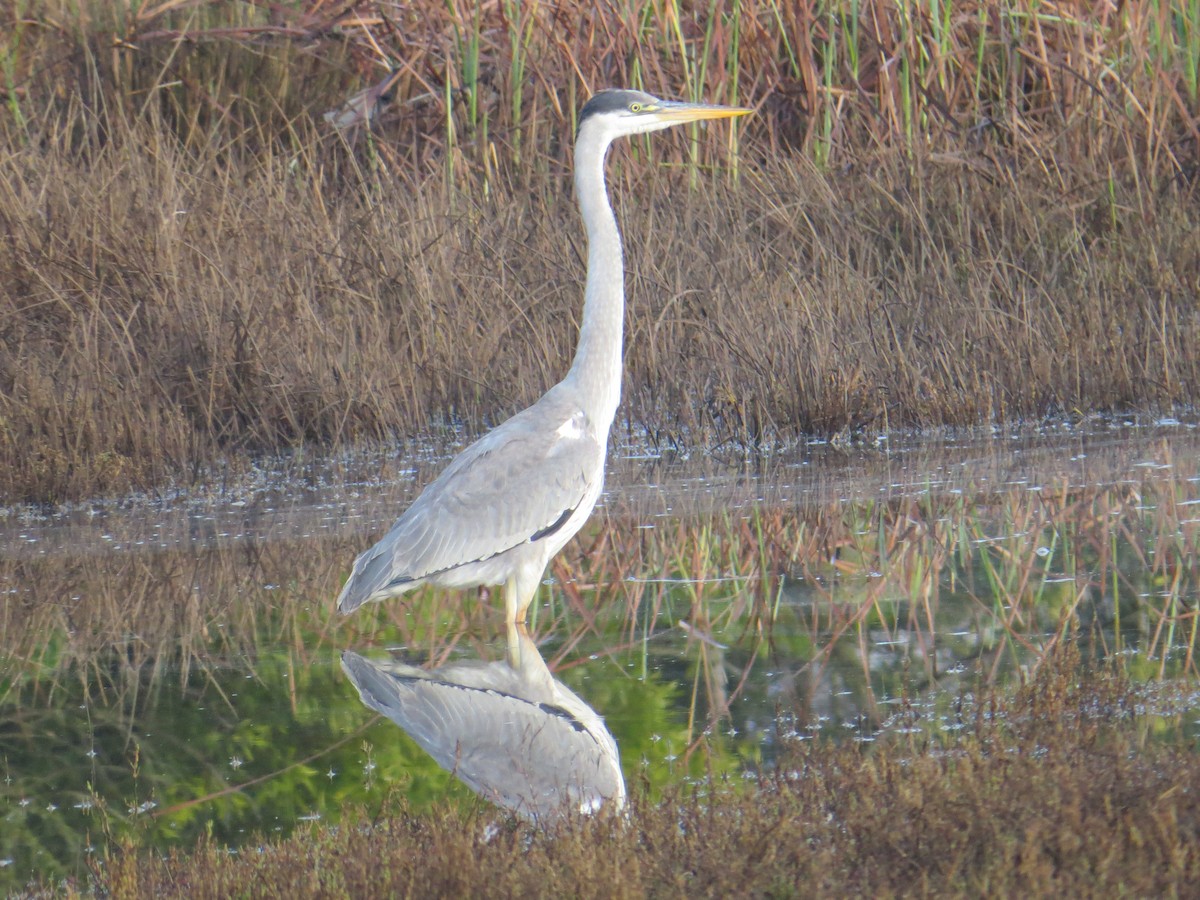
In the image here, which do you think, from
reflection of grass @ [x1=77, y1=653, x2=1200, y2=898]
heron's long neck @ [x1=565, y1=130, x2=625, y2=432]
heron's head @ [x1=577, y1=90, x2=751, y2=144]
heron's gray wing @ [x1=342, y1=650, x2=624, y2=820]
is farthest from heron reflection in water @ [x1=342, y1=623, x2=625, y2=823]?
heron's head @ [x1=577, y1=90, x2=751, y2=144]

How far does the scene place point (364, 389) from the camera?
8.20 meters

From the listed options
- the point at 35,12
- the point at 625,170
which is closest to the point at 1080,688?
the point at 625,170

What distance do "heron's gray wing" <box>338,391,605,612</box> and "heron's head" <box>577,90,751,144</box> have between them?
46.1 inches

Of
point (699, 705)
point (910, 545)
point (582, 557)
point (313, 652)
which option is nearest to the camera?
point (699, 705)

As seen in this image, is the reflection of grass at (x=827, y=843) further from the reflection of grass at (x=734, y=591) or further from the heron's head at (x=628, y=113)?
the heron's head at (x=628, y=113)

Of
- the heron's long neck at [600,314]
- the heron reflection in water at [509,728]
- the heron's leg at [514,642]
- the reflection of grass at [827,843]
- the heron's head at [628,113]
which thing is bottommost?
the heron's leg at [514,642]

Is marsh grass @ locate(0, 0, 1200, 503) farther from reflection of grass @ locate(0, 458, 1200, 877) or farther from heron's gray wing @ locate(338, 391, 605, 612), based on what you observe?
heron's gray wing @ locate(338, 391, 605, 612)

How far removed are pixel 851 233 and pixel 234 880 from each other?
662cm

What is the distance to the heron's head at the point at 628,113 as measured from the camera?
6340 millimetres

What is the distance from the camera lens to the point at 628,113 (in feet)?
21.0

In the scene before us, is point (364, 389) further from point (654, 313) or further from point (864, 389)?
point (864, 389)

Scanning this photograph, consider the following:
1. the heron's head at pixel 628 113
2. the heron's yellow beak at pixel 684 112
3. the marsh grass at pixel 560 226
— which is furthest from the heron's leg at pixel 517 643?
the marsh grass at pixel 560 226

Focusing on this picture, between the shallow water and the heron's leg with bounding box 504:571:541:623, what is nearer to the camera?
the shallow water

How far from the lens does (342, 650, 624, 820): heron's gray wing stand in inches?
150
